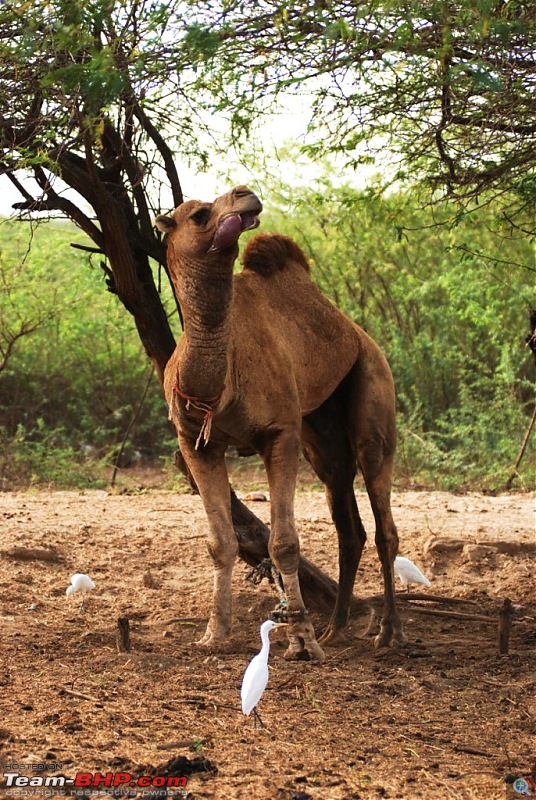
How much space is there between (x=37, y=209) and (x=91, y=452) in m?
9.63

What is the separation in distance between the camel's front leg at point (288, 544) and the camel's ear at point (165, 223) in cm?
133

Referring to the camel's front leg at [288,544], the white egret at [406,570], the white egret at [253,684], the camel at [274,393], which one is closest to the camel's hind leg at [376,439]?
the camel at [274,393]

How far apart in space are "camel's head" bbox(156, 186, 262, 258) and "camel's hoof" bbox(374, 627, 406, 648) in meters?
2.71

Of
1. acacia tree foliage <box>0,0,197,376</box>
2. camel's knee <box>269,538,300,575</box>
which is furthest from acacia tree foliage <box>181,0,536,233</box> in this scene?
camel's knee <box>269,538,300,575</box>

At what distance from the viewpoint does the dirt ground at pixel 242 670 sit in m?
4.07

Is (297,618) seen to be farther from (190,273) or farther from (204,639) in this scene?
(190,273)

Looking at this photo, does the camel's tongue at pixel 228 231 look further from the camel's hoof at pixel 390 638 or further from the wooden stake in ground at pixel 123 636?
the camel's hoof at pixel 390 638

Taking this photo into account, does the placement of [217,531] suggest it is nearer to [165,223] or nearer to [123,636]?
[123,636]

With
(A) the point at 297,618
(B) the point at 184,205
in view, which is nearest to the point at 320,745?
(A) the point at 297,618

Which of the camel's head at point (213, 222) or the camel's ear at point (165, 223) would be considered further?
the camel's ear at point (165, 223)

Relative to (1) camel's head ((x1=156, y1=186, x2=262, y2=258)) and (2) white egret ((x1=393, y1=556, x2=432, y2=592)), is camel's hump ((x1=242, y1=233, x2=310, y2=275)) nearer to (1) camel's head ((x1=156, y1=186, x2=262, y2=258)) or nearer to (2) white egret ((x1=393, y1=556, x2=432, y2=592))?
(1) camel's head ((x1=156, y1=186, x2=262, y2=258))

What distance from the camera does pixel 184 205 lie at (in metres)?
5.49

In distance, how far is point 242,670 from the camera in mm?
5621

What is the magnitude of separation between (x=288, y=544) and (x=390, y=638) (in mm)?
1140
